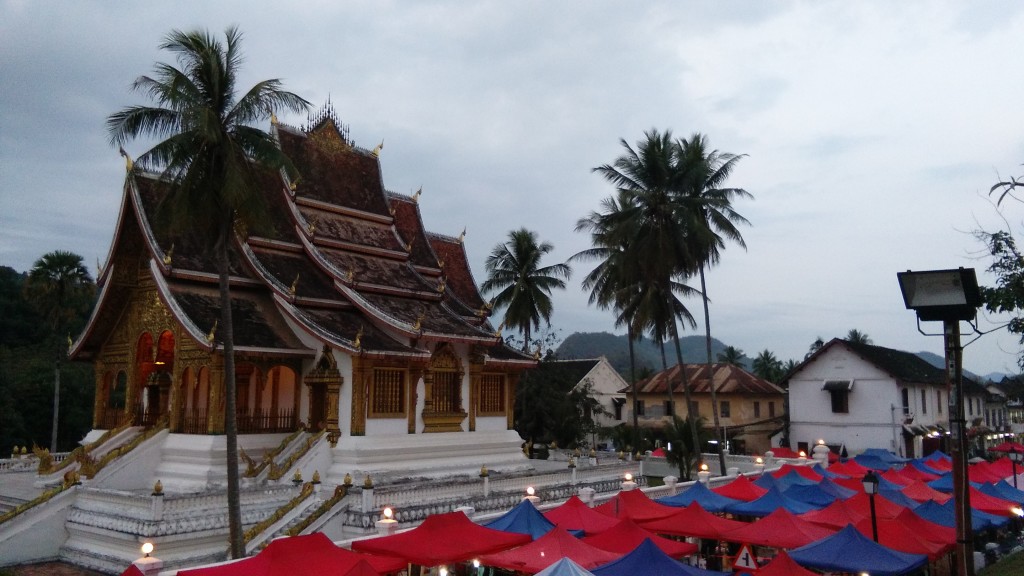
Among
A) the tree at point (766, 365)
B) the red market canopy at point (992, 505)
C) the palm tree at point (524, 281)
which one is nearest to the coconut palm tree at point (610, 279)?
the palm tree at point (524, 281)

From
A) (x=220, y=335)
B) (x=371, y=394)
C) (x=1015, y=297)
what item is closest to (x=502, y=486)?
(x=371, y=394)

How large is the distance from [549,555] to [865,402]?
29.8m

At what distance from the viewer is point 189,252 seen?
771 inches

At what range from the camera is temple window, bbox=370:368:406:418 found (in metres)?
19.9

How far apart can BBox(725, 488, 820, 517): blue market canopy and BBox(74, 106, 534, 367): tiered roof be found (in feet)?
27.7

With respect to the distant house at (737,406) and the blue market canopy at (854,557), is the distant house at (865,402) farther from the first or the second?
the blue market canopy at (854,557)

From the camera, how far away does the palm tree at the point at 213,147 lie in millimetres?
13523

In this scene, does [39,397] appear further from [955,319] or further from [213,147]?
[955,319]

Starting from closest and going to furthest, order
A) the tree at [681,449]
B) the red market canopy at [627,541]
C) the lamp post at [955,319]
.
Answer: the lamp post at [955,319]
the red market canopy at [627,541]
the tree at [681,449]

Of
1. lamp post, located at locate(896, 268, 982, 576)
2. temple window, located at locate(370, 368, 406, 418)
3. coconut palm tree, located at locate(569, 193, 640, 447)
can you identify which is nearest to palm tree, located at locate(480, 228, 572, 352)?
coconut palm tree, located at locate(569, 193, 640, 447)

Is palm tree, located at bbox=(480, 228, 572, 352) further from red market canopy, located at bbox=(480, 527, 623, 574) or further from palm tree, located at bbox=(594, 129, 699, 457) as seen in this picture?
red market canopy, located at bbox=(480, 527, 623, 574)

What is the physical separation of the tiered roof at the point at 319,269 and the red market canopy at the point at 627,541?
848cm

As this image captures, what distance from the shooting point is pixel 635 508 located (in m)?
15.3

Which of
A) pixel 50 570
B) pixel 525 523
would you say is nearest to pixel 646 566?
pixel 525 523
